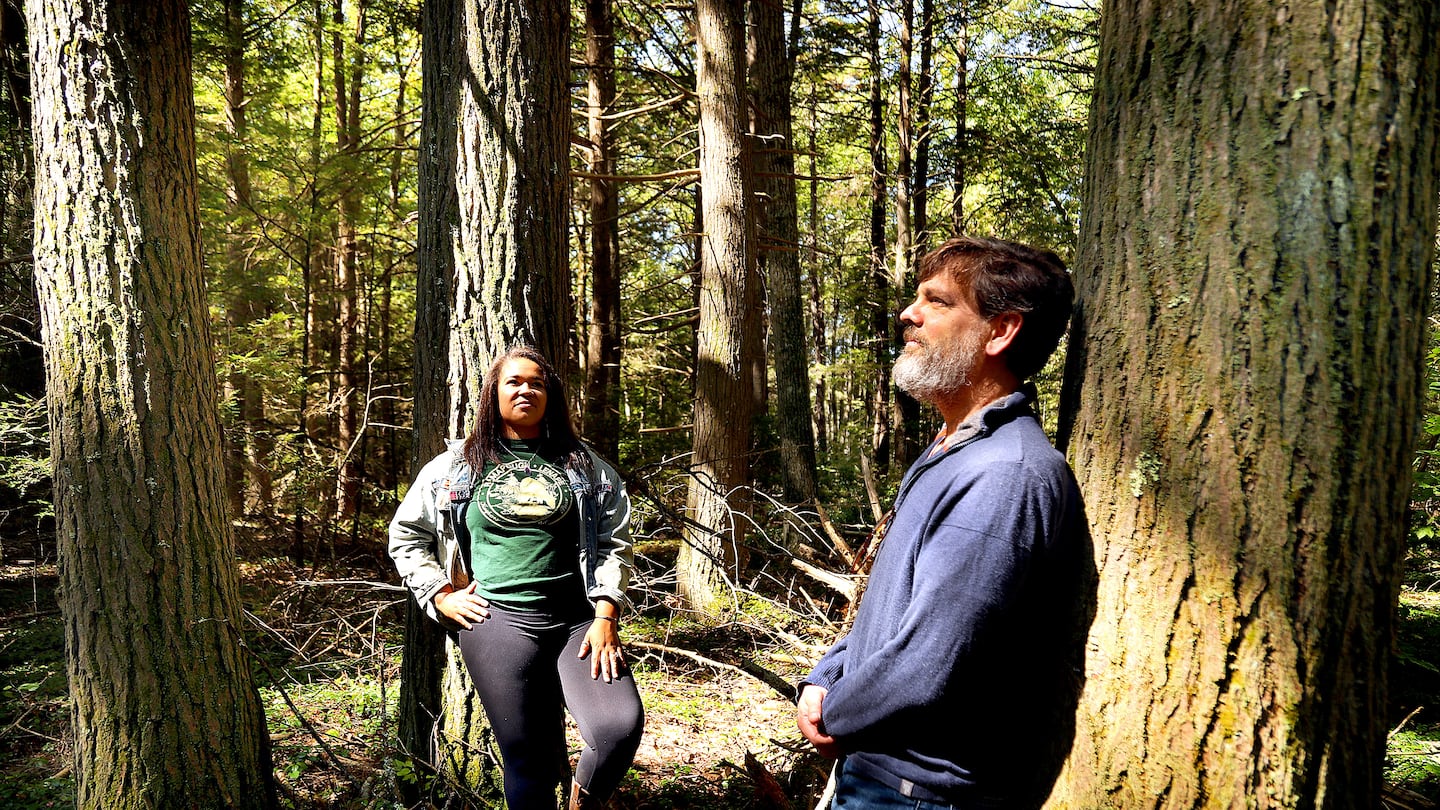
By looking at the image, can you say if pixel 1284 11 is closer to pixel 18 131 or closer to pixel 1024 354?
pixel 1024 354

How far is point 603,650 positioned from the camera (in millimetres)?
3225

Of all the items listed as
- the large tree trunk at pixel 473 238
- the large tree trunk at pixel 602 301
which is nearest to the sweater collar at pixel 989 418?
the large tree trunk at pixel 473 238

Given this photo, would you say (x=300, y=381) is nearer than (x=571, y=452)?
No

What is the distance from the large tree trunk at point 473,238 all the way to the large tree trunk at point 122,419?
1051 millimetres

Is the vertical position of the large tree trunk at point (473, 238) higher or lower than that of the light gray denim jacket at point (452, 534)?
higher

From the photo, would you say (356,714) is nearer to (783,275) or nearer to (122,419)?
(122,419)

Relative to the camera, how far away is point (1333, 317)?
146 cm

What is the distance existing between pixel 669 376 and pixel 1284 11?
15.9m

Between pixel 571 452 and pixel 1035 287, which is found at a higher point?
pixel 1035 287

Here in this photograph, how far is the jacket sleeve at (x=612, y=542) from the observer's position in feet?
11.0

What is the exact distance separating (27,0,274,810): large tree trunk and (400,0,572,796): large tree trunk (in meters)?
1.05

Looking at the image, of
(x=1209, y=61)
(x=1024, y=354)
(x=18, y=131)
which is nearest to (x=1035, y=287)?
(x=1024, y=354)

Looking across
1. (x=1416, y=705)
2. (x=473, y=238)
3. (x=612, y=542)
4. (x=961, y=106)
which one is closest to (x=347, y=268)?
(x=473, y=238)

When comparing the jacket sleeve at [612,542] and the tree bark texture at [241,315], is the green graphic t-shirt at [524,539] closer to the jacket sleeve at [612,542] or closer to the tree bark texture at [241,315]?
the jacket sleeve at [612,542]
